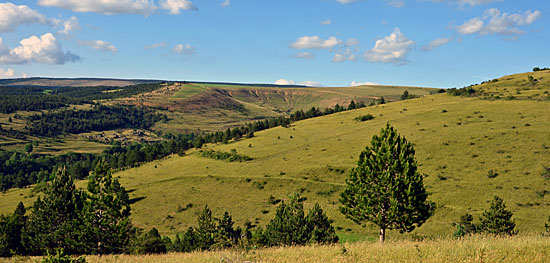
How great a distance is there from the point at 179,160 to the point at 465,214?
9397cm

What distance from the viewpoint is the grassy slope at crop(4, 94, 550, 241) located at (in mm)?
66750

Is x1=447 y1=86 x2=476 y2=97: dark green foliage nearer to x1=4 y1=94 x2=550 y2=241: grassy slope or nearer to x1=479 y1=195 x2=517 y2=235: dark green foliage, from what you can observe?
x1=4 y1=94 x2=550 y2=241: grassy slope

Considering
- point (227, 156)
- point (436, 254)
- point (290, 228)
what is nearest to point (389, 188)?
point (436, 254)

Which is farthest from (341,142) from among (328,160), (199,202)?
(199,202)

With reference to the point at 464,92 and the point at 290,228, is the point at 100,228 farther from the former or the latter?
the point at 464,92

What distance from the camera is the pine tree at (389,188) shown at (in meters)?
28.8

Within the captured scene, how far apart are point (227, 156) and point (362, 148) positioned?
43.3m

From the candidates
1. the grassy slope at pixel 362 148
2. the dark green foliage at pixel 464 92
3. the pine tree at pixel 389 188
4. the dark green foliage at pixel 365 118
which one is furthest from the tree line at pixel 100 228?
the dark green foliage at pixel 464 92

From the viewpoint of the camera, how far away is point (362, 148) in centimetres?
9919

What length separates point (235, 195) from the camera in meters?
87.8

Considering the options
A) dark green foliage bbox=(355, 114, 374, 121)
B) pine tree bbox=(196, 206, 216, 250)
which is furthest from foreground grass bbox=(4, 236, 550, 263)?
dark green foliage bbox=(355, 114, 374, 121)

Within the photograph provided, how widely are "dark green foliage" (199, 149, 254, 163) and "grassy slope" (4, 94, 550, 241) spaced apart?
319 centimetres

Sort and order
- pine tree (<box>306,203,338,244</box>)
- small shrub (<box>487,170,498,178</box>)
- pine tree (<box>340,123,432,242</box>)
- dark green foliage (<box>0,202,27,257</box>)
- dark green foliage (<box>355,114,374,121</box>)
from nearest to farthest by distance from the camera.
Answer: pine tree (<box>340,123,432,242</box>)
pine tree (<box>306,203,338,244</box>)
dark green foliage (<box>0,202,27,257</box>)
small shrub (<box>487,170,498,178</box>)
dark green foliage (<box>355,114,374,121</box>)

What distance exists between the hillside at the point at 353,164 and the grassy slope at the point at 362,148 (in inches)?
8.9
